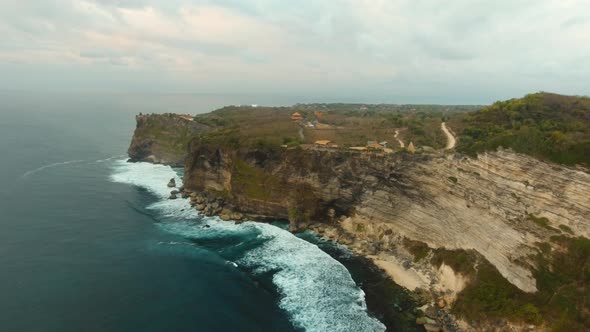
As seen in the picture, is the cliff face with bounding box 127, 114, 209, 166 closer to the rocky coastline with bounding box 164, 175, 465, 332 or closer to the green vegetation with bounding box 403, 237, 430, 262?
the rocky coastline with bounding box 164, 175, 465, 332

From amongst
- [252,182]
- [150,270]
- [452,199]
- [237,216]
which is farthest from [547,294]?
[252,182]

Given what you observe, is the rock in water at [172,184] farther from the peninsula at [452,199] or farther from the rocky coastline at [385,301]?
the rocky coastline at [385,301]

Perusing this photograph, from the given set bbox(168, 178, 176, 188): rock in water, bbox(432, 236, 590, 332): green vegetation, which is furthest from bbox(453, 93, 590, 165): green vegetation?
bbox(168, 178, 176, 188): rock in water

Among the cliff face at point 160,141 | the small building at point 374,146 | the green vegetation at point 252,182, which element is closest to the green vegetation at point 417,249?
the small building at point 374,146

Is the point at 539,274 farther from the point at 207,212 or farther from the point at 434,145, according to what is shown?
the point at 207,212

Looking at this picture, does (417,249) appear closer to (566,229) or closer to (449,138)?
(566,229)

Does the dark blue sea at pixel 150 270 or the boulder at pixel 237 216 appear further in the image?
the boulder at pixel 237 216

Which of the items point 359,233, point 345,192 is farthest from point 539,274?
point 345,192
